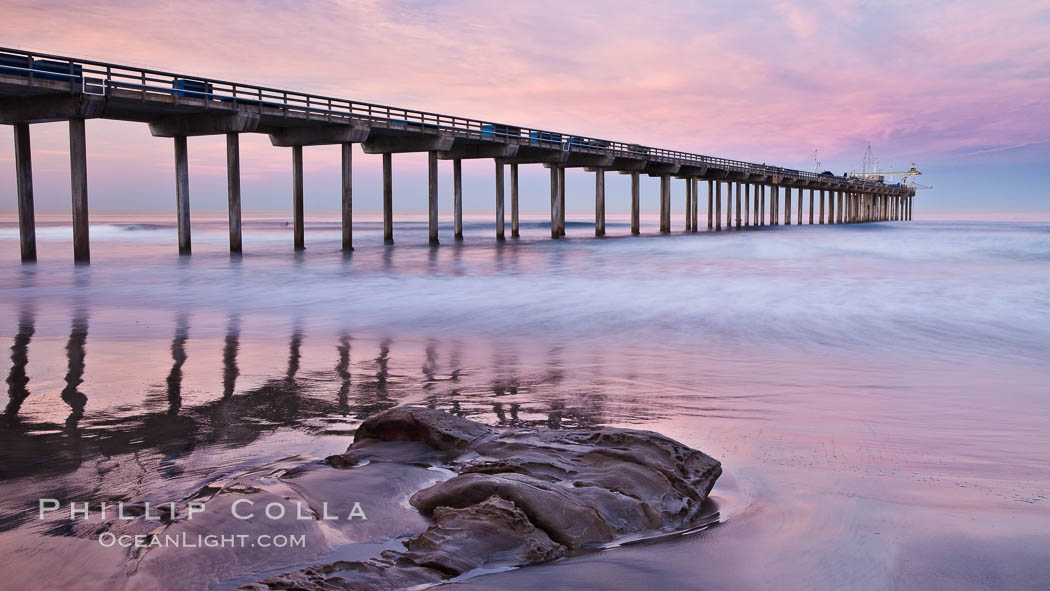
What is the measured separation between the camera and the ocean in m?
3.38

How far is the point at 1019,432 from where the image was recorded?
5.53m

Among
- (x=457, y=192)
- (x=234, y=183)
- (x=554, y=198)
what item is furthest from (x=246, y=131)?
(x=554, y=198)

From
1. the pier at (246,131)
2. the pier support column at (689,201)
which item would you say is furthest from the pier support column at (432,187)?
the pier support column at (689,201)

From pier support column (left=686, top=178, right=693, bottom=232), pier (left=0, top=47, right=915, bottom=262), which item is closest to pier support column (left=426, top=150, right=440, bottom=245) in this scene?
pier (left=0, top=47, right=915, bottom=262)

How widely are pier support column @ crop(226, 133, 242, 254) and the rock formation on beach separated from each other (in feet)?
75.3

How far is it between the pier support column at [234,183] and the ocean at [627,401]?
10.1 meters

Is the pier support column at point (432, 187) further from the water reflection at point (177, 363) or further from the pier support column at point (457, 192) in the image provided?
the water reflection at point (177, 363)

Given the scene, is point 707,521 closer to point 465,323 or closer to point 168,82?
point 465,323

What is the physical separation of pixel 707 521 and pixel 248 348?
669 cm

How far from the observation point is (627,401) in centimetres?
638

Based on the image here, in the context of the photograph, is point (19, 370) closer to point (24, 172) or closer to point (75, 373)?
point (75, 373)

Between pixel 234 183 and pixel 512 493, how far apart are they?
2515 centimetres

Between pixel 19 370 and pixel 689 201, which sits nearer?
pixel 19 370

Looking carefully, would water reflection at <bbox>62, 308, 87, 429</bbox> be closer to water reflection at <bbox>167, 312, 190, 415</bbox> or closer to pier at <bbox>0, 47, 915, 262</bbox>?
water reflection at <bbox>167, 312, 190, 415</bbox>
